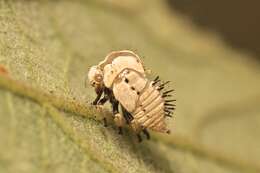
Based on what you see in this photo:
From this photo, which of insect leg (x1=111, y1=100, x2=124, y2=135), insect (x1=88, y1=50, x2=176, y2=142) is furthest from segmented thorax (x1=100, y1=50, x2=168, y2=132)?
insect leg (x1=111, y1=100, x2=124, y2=135)

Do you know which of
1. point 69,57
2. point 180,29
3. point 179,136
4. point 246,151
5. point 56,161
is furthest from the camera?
point 180,29

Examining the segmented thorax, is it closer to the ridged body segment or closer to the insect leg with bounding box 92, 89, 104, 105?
the ridged body segment

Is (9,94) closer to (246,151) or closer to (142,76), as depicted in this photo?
(142,76)

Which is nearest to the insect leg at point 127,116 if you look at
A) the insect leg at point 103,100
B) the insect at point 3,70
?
the insect leg at point 103,100

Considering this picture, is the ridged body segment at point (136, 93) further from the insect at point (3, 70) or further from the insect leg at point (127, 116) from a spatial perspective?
the insect at point (3, 70)

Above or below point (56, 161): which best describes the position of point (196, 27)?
above

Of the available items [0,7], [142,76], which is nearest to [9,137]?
[142,76]

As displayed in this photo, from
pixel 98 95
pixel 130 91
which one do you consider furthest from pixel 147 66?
pixel 130 91

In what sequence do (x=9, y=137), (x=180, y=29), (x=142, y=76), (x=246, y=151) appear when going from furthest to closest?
(x=180, y=29) < (x=246, y=151) < (x=142, y=76) < (x=9, y=137)
